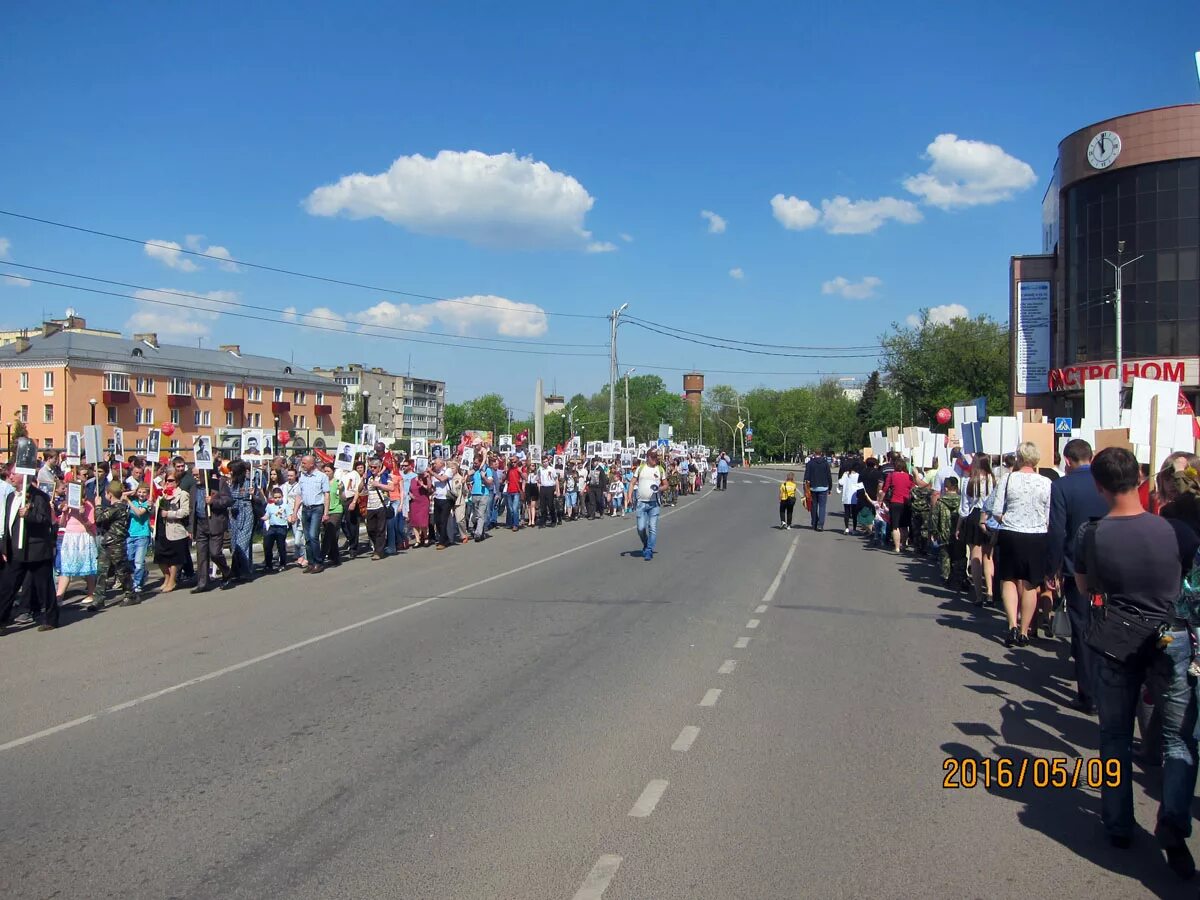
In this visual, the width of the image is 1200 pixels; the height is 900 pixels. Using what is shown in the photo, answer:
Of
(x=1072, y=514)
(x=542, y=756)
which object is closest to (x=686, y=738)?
(x=542, y=756)

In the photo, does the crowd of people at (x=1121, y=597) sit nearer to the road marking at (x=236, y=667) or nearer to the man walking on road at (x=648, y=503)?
the road marking at (x=236, y=667)

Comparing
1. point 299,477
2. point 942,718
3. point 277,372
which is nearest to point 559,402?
point 277,372

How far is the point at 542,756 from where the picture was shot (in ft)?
18.8

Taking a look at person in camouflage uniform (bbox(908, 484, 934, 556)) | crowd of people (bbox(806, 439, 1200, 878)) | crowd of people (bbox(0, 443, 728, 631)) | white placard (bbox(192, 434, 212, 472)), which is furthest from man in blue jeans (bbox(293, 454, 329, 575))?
person in camouflage uniform (bbox(908, 484, 934, 556))

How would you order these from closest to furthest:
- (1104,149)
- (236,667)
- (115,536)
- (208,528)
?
1. (236,667)
2. (115,536)
3. (208,528)
4. (1104,149)

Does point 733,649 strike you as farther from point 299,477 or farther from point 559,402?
point 559,402

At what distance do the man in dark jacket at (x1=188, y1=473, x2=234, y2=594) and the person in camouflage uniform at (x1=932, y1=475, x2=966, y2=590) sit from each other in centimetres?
1056

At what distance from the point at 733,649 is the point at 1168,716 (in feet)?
16.1

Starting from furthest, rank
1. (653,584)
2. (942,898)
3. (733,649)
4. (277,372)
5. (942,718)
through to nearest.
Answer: (277,372) < (653,584) < (733,649) < (942,718) < (942,898)

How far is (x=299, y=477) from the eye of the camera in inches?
637

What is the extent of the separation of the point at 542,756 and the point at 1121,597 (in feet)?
10.9

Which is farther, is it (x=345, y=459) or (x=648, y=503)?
(x=345, y=459)

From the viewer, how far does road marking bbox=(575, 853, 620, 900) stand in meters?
3.95

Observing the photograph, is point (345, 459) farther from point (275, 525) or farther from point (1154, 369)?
point (1154, 369)
